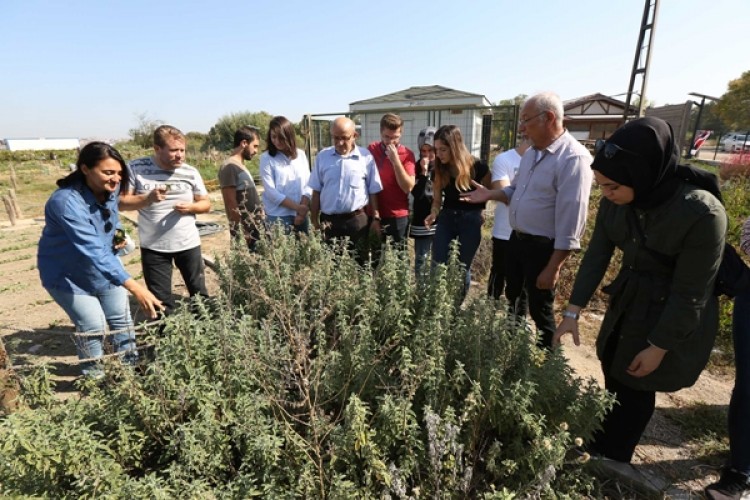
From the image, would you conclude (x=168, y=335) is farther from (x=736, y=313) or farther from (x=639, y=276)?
(x=736, y=313)

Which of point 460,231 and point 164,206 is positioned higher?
point 164,206

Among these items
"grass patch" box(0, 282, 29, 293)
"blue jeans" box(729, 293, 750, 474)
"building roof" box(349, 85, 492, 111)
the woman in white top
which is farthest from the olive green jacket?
"building roof" box(349, 85, 492, 111)

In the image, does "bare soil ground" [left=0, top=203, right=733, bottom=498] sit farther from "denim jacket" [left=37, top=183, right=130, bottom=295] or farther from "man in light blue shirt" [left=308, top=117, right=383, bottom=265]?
"man in light blue shirt" [left=308, top=117, right=383, bottom=265]

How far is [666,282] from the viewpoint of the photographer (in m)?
1.82

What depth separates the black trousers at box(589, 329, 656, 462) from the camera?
2.08 m

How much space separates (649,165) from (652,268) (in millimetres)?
493

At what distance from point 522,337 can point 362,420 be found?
0.97 metres

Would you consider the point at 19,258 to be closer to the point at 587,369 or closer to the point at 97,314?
the point at 97,314

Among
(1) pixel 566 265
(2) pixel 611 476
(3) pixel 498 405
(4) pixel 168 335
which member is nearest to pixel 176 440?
(4) pixel 168 335

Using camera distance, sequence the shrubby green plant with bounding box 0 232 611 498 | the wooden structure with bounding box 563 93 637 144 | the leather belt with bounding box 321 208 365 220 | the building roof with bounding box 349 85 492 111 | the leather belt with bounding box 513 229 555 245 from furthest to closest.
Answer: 1. the wooden structure with bounding box 563 93 637 144
2. the building roof with bounding box 349 85 492 111
3. the leather belt with bounding box 321 208 365 220
4. the leather belt with bounding box 513 229 555 245
5. the shrubby green plant with bounding box 0 232 611 498

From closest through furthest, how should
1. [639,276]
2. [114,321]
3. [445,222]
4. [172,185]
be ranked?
[639,276], [114,321], [172,185], [445,222]

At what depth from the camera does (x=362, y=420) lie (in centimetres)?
169

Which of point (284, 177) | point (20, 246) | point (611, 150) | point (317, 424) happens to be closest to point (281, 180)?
point (284, 177)

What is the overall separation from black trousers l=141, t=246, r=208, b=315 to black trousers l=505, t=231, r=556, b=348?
266 centimetres
